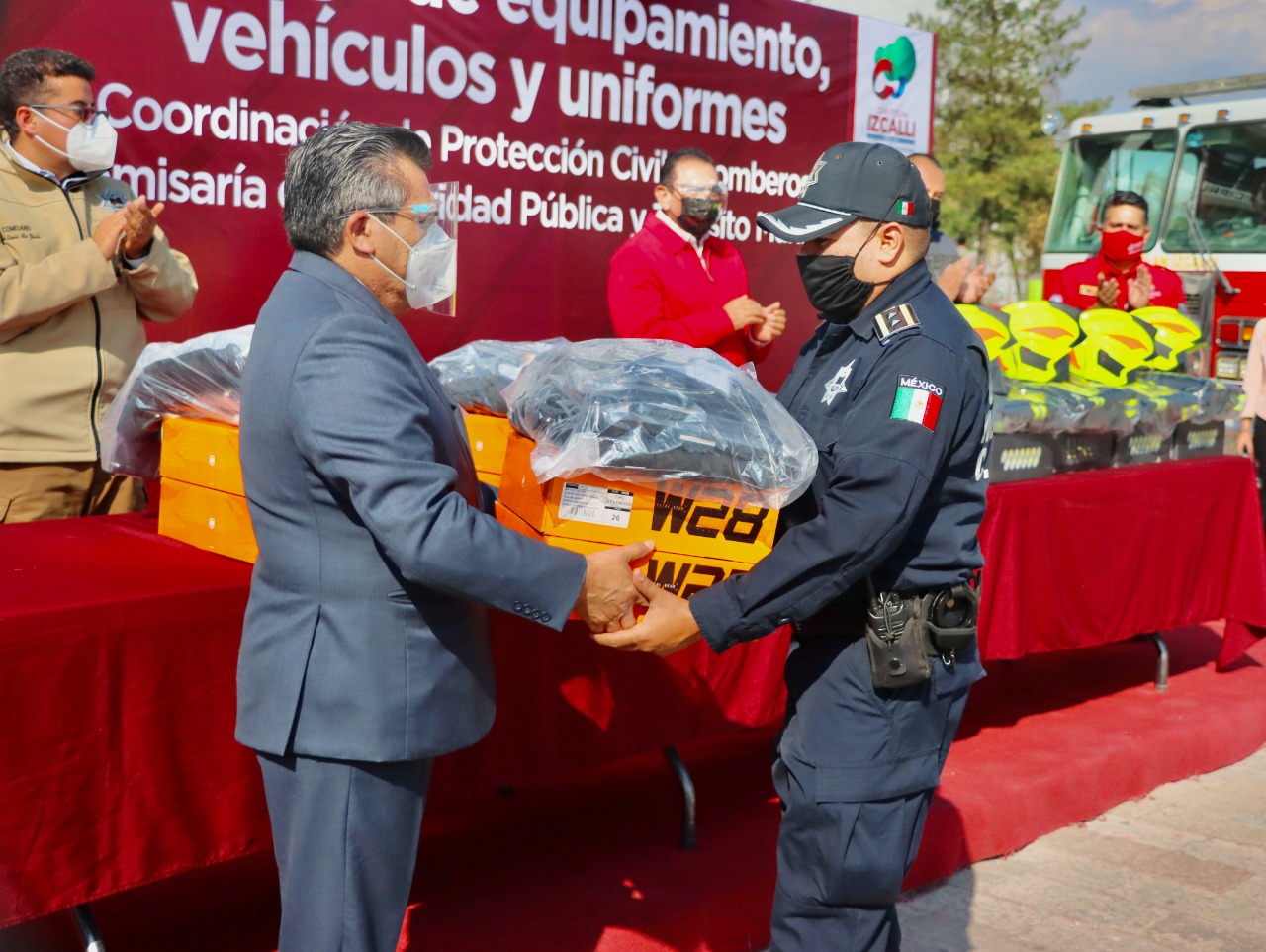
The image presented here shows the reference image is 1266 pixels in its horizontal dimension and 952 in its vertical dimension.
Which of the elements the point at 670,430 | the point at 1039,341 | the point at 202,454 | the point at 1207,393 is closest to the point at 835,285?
the point at 670,430

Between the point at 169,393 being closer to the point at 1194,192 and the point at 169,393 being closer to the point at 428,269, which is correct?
the point at 428,269

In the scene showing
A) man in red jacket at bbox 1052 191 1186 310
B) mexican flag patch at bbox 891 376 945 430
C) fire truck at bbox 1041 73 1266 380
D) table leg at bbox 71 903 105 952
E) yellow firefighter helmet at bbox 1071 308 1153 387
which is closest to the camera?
mexican flag patch at bbox 891 376 945 430

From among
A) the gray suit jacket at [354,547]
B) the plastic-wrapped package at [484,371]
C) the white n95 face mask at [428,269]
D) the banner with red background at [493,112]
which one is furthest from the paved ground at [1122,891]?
the banner with red background at [493,112]

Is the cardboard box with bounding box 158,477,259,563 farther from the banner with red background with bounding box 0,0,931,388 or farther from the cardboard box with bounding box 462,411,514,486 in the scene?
the banner with red background with bounding box 0,0,931,388

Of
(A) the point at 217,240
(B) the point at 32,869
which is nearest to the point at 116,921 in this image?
(B) the point at 32,869

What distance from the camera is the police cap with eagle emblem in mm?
2158

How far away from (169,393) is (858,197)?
152 cm

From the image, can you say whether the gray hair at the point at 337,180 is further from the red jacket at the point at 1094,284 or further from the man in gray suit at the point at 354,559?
the red jacket at the point at 1094,284

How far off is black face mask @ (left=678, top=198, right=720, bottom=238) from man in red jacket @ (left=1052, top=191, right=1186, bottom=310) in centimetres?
251

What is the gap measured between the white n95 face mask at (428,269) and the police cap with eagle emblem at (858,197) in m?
0.59

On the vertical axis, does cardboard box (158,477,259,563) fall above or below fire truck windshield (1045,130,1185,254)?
below

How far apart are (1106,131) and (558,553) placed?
912 centimetres

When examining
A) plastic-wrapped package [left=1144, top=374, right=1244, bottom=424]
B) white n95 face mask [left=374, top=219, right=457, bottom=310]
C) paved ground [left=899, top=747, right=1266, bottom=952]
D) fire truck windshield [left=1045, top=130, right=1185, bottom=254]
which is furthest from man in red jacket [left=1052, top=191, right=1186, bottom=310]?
white n95 face mask [left=374, top=219, right=457, bottom=310]

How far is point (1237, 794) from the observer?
14.0 ft
